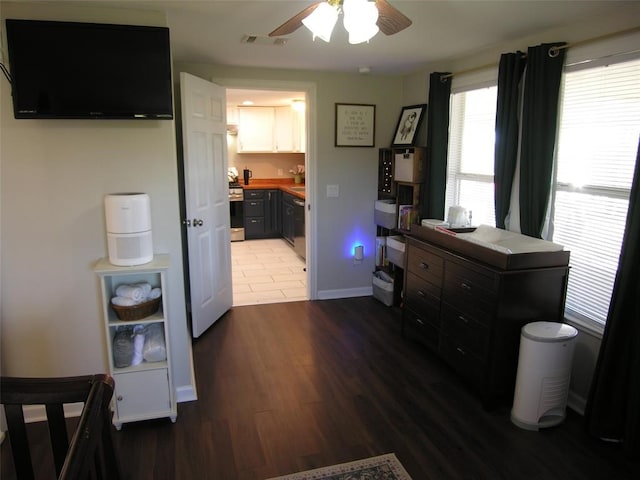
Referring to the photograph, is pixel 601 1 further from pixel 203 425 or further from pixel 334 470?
pixel 203 425

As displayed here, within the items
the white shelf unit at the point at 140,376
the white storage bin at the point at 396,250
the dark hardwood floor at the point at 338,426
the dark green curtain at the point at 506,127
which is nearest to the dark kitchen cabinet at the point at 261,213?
the white storage bin at the point at 396,250

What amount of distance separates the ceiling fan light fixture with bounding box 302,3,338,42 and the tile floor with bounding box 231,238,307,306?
10.5 ft

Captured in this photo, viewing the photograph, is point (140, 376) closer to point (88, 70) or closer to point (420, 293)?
point (88, 70)

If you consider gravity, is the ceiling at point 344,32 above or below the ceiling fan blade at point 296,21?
above

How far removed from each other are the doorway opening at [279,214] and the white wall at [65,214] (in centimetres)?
185

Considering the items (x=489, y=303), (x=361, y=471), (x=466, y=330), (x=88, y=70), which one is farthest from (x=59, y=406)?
(x=466, y=330)

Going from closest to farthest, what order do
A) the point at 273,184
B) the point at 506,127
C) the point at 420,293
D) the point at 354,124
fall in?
the point at 506,127 < the point at 420,293 < the point at 354,124 < the point at 273,184

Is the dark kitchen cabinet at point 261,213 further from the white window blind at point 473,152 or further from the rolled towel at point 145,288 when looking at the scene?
the rolled towel at point 145,288

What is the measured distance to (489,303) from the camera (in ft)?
8.59

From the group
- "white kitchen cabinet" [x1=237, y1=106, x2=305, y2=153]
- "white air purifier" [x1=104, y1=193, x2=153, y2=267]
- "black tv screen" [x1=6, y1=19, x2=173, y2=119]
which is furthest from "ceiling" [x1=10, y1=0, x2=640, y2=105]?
"white kitchen cabinet" [x1=237, y1=106, x2=305, y2=153]

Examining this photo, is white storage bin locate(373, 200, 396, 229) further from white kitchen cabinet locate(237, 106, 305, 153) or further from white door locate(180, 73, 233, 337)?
white kitchen cabinet locate(237, 106, 305, 153)

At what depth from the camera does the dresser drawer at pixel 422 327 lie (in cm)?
323

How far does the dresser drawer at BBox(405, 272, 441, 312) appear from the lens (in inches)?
126

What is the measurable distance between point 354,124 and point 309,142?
0.49 meters
